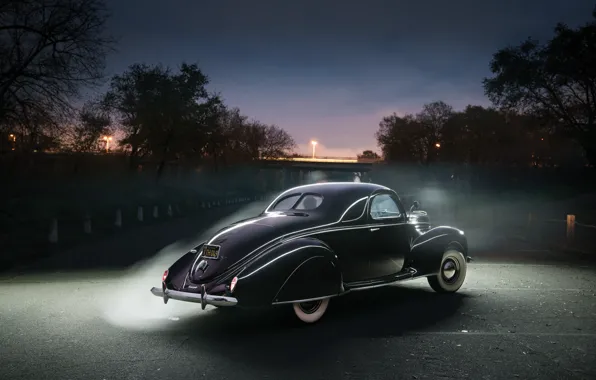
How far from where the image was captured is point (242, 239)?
24.4 feet

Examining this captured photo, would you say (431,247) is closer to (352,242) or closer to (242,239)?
(352,242)

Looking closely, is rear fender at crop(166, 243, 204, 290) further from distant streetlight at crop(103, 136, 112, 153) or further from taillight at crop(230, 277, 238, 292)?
distant streetlight at crop(103, 136, 112, 153)

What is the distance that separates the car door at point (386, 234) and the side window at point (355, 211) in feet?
0.45

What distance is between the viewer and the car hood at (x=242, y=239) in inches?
284

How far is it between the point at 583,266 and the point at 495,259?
2.02 meters

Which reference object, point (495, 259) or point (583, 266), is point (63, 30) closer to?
point (495, 259)

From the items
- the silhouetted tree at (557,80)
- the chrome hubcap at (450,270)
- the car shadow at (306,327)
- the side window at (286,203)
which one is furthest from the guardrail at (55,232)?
the silhouetted tree at (557,80)

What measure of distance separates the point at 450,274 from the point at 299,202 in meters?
2.95

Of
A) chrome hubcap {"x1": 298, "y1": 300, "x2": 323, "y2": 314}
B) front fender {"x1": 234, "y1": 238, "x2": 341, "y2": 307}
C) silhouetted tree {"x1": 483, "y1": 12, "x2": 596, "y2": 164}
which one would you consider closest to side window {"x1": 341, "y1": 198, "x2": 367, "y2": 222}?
front fender {"x1": 234, "y1": 238, "x2": 341, "y2": 307}

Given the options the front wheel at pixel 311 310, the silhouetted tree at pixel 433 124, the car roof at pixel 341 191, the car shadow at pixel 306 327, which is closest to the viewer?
the car shadow at pixel 306 327

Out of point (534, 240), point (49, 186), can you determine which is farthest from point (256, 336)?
point (49, 186)

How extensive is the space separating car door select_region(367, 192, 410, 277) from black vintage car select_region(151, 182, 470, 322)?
13 mm

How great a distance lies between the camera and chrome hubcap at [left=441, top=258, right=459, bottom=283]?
32.2ft

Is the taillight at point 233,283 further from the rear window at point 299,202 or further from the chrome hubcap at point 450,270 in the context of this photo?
the chrome hubcap at point 450,270
